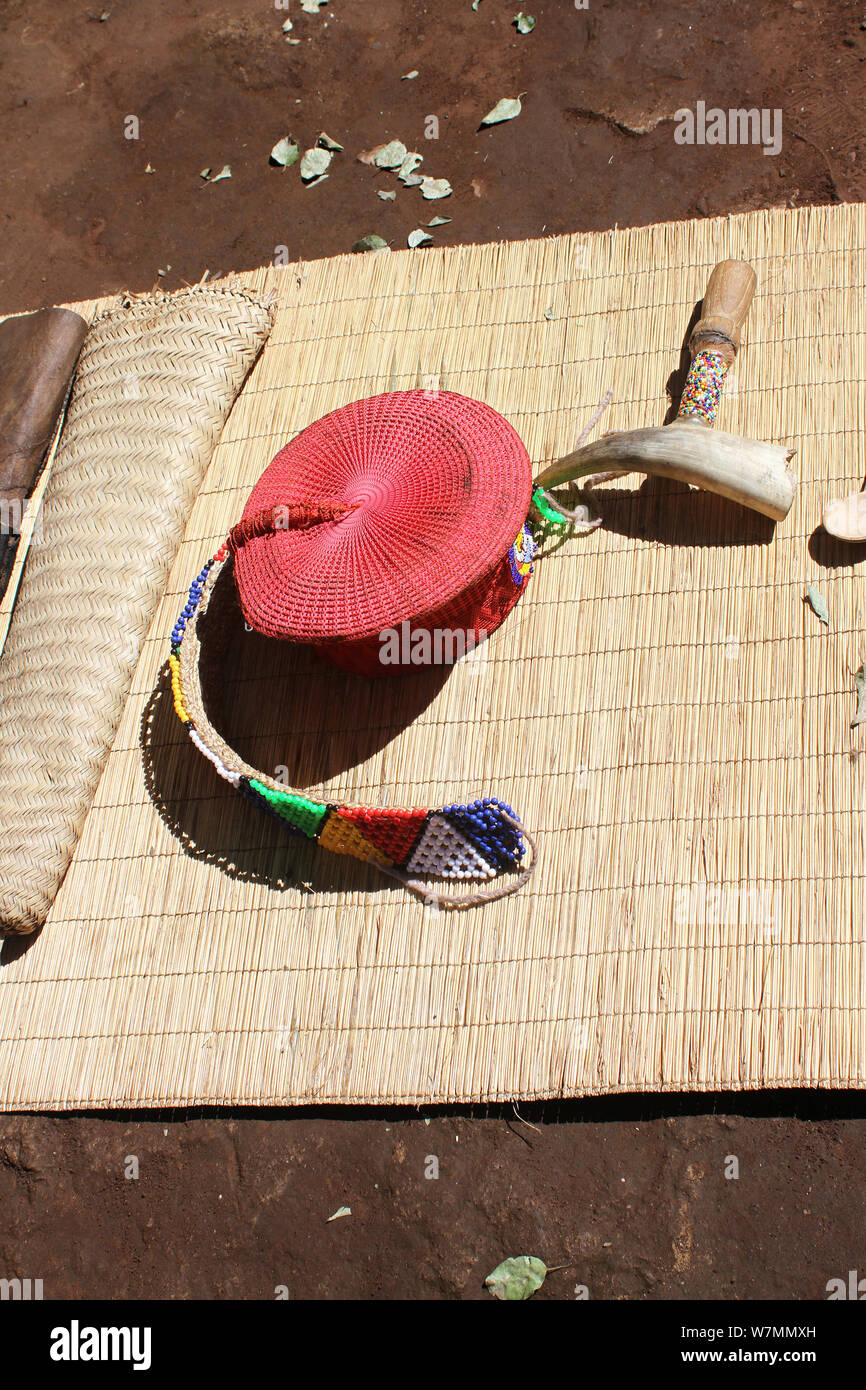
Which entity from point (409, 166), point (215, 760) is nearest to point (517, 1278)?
point (215, 760)

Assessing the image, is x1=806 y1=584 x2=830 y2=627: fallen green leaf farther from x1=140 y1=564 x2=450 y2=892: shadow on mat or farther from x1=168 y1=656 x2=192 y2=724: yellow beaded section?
x1=168 y1=656 x2=192 y2=724: yellow beaded section

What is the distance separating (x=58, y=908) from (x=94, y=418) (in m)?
1.46

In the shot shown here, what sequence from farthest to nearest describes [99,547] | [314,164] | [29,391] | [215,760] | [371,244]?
[314,164], [371,244], [29,391], [99,547], [215,760]

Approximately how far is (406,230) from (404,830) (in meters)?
2.61

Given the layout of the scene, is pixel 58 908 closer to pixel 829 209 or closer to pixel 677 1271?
pixel 677 1271

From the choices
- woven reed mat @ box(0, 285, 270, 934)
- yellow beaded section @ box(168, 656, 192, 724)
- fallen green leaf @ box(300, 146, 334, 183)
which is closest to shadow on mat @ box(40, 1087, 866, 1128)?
woven reed mat @ box(0, 285, 270, 934)

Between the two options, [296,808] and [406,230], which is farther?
Answer: [406,230]

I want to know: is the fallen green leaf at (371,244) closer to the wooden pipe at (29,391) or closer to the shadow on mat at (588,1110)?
the wooden pipe at (29,391)

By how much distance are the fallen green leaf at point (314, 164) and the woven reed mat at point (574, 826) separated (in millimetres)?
1655

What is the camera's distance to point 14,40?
5238mm

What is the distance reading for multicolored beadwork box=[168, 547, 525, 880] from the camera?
2643 millimetres

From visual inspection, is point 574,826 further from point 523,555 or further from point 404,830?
point 523,555

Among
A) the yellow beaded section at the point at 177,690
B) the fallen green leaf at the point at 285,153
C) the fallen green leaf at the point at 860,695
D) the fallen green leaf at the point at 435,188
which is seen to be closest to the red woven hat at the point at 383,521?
the yellow beaded section at the point at 177,690

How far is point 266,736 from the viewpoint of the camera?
10.1ft
